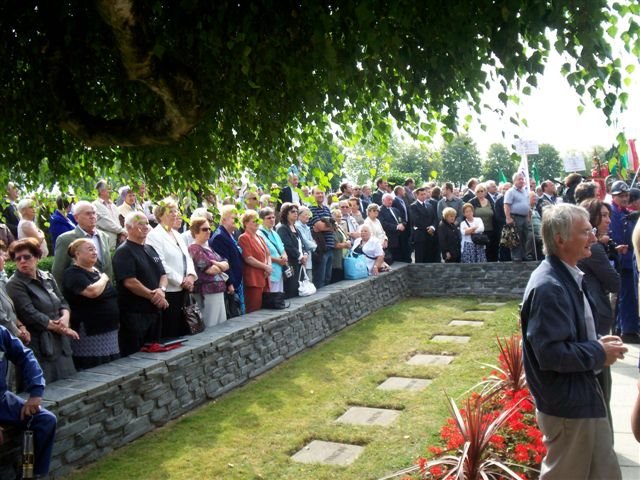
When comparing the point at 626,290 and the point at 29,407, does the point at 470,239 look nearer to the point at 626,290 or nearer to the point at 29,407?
the point at 626,290

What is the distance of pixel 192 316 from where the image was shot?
7.05m

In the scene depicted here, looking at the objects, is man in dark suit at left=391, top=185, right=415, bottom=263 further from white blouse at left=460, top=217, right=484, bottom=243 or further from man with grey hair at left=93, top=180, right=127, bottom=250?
man with grey hair at left=93, top=180, right=127, bottom=250

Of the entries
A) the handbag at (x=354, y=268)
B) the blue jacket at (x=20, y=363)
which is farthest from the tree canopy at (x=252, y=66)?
the handbag at (x=354, y=268)

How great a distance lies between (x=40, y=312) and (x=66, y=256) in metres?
1.18

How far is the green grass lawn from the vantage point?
16.3 ft

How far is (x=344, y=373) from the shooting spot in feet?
24.7

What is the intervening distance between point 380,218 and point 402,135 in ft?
29.0

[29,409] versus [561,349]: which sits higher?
[561,349]

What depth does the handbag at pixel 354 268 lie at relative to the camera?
11.5m

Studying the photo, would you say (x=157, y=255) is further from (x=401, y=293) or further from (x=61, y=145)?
(x=401, y=293)

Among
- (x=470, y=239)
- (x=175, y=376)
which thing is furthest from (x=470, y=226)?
(x=175, y=376)

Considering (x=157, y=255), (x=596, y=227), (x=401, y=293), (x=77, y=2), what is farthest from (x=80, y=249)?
(x=401, y=293)

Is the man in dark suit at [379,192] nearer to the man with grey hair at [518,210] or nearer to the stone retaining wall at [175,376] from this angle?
the man with grey hair at [518,210]

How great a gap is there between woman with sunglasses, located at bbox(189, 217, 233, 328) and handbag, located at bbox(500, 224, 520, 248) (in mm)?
6946
